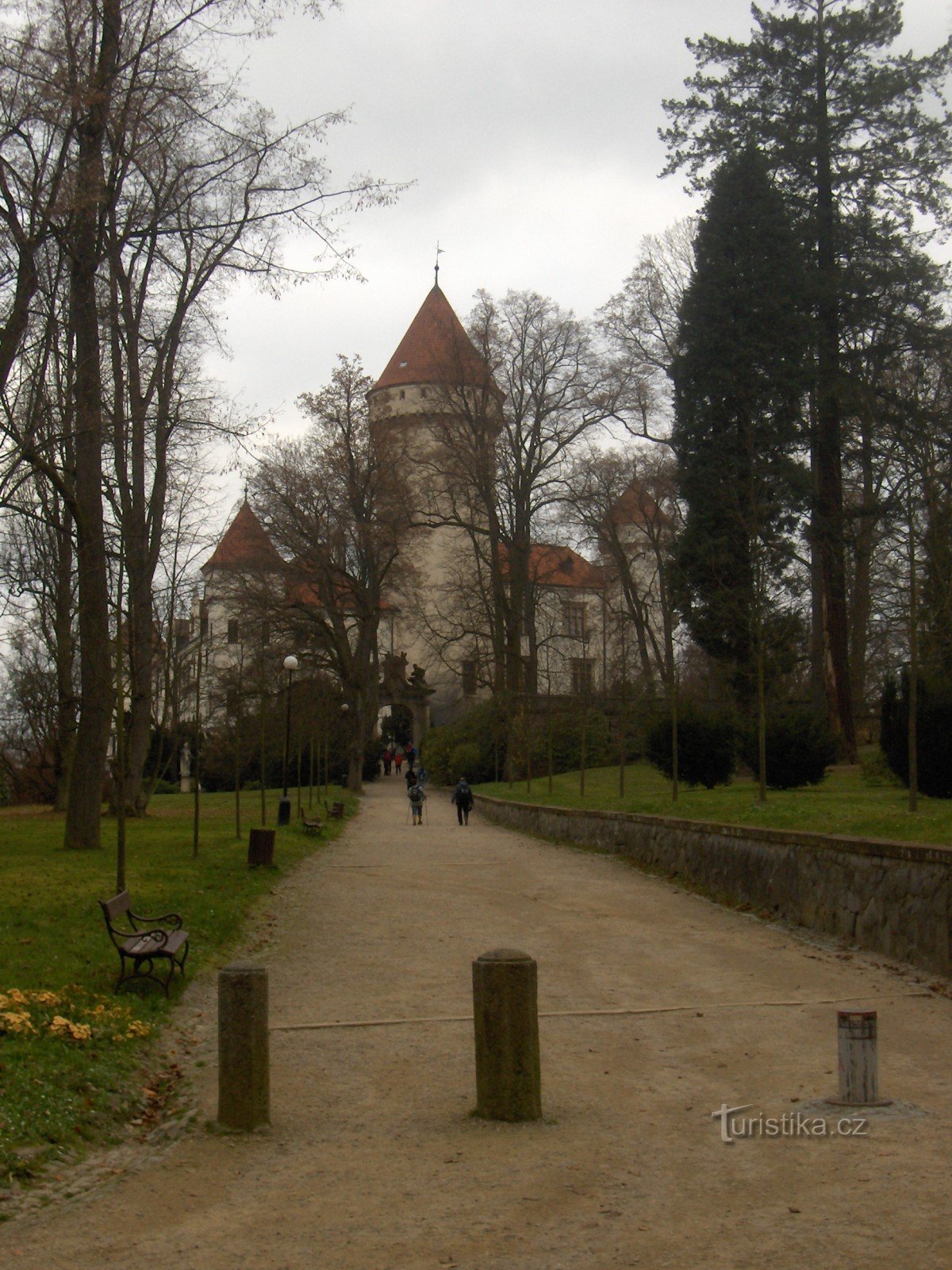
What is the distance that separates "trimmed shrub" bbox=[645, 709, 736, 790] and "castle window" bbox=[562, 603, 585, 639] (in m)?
24.4

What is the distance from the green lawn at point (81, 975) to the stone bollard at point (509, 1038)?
191 centimetres

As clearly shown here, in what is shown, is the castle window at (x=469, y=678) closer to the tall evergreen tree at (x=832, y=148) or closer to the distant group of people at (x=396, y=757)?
the distant group of people at (x=396, y=757)

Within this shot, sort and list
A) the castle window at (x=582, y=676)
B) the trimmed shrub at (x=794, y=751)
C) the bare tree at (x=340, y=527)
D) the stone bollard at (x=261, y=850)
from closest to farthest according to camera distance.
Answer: the stone bollard at (x=261, y=850) < the trimmed shrub at (x=794, y=751) < the castle window at (x=582, y=676) < the bare tree at (x=340, y=527)

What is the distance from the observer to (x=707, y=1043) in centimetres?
832

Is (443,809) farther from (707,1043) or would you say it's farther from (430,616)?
(707,1043)

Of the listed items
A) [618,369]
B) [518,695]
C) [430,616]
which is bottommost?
[518,695]

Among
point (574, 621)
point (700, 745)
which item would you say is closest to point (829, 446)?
point (700, 745)

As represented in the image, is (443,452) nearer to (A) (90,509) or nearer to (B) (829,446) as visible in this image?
(B) (829,446)

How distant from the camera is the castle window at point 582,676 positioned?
3372 centimetres

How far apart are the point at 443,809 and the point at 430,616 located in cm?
1135

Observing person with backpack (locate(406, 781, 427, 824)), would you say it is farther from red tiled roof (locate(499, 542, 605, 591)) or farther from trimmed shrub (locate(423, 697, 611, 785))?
red tiled roof (locate(499, 542, 605, 591))

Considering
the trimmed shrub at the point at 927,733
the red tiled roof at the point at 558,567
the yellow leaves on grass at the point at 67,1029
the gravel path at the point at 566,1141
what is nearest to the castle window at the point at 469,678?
the red tiled roof at the point at 558,567

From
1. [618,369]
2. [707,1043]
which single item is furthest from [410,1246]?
[618,369]

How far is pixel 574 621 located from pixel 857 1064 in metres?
51.1
